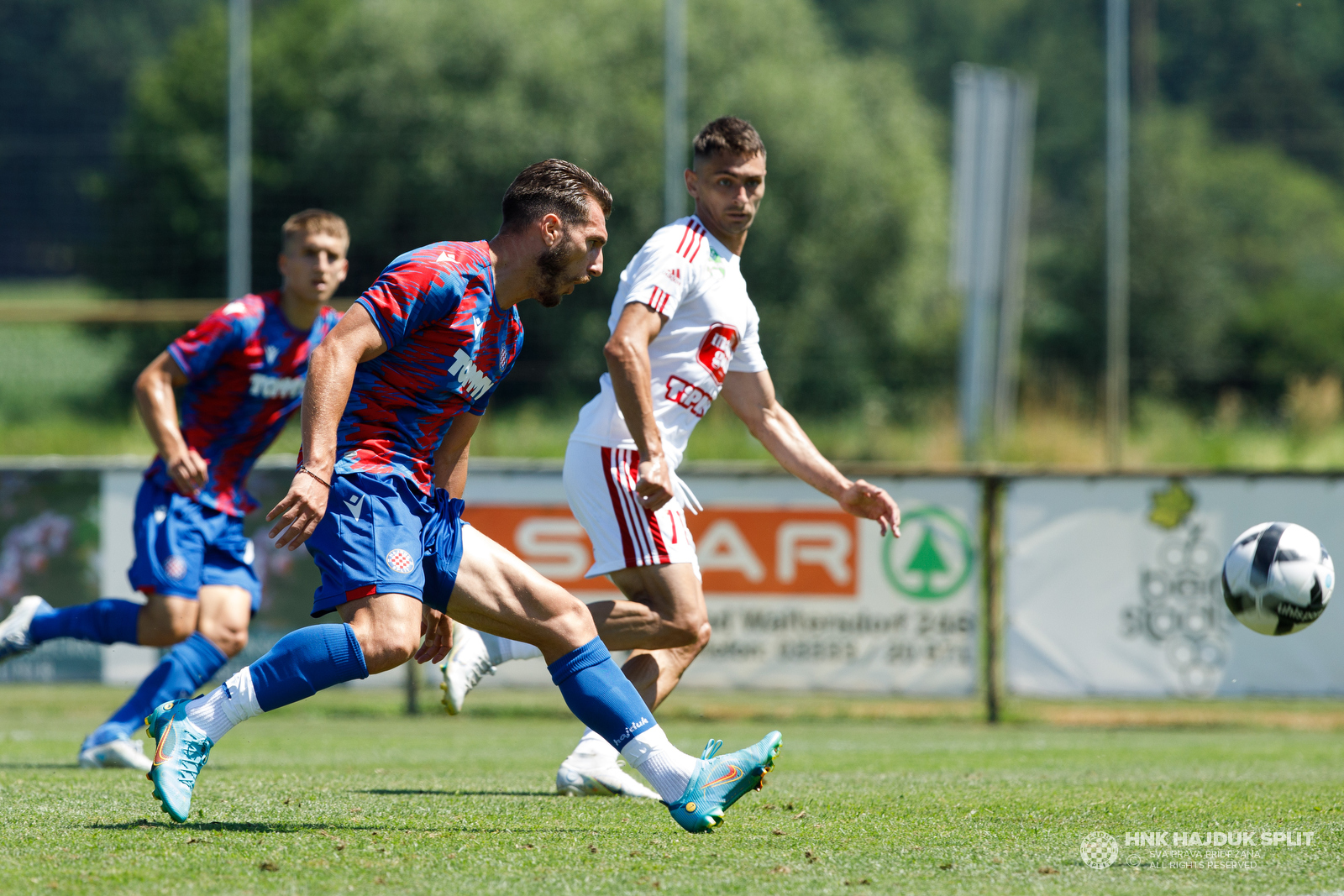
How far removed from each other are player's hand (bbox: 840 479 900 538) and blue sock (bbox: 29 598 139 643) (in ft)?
11.0

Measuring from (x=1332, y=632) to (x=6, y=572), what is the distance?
896 cm

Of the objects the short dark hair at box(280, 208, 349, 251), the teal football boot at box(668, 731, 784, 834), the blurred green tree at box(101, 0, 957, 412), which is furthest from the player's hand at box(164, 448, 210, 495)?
the blurred green tree at box(101, 0, 957, 412)

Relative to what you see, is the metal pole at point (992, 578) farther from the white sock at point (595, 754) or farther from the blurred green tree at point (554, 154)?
the blurred green tree at point (554, 154)

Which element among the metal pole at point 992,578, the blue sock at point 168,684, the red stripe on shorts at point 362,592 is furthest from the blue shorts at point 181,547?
the metal pole at point 992,578

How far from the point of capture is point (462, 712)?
34.1 feet

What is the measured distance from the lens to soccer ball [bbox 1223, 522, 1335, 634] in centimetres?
505

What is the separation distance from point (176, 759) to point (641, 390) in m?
1.83

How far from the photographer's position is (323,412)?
4.03 metres

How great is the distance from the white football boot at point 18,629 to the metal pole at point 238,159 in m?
13.7

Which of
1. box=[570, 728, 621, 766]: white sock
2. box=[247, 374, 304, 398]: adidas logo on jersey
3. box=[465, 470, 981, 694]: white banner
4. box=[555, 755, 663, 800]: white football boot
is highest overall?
box=[247, 374, 304, 398]: adidas logo on jersey

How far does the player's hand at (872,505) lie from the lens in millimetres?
5145

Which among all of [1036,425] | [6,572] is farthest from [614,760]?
[1036,425]

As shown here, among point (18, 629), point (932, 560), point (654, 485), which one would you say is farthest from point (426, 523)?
point (932, 560)

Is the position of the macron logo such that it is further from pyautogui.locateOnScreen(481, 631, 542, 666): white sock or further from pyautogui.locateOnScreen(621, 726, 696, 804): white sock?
pyautogui.locateOnScreen(481, 631, 542, 666): white sock
